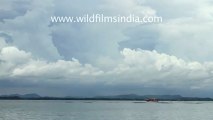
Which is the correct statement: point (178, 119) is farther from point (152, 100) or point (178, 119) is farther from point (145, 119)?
point (152, 100)

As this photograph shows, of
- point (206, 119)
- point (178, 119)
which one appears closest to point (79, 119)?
point (178, 119)

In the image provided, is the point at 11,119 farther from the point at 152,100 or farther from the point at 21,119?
the point at 152,100

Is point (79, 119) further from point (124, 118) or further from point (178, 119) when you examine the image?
point (178, 119)

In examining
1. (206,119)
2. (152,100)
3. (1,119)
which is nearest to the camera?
(1,119)

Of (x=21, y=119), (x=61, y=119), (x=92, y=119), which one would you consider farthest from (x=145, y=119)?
(x=21, y=119)

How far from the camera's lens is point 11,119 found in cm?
6031

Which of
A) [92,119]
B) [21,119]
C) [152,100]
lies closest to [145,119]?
[92,119]

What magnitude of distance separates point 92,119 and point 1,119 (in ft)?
41.7

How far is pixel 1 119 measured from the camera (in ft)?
194

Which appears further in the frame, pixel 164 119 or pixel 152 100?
pixel 152 100

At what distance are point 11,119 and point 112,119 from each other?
14300 millimetres

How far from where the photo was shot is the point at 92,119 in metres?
61.3

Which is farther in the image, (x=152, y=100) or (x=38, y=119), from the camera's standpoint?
(x=152, y=100)

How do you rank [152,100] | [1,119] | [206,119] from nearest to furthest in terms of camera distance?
[1,119], [206,119], [152,100]
